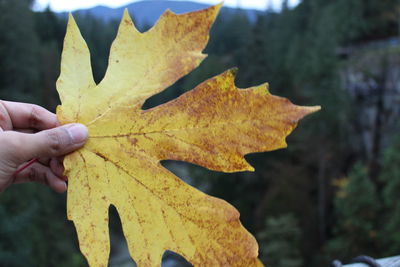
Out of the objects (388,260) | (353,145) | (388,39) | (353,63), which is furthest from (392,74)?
(388,260)

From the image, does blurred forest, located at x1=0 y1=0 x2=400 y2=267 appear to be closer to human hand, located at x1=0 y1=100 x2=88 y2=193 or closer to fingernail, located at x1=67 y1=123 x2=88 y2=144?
human hand, located at x1=0 y1=100 x2=88 y2=193

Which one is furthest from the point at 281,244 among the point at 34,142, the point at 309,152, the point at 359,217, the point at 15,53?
the point at 15,53

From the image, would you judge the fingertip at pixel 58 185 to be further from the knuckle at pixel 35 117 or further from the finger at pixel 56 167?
the knuckle at pixel 35 117

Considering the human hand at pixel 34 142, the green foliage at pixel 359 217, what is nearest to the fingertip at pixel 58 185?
the human hand at pixel 34 142

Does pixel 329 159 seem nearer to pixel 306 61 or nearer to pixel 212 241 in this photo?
pixel 306 61

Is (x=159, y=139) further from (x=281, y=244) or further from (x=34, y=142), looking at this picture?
(x=281, y=244)

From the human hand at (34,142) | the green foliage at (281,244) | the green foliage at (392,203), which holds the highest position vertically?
the human hand at (34,142)
